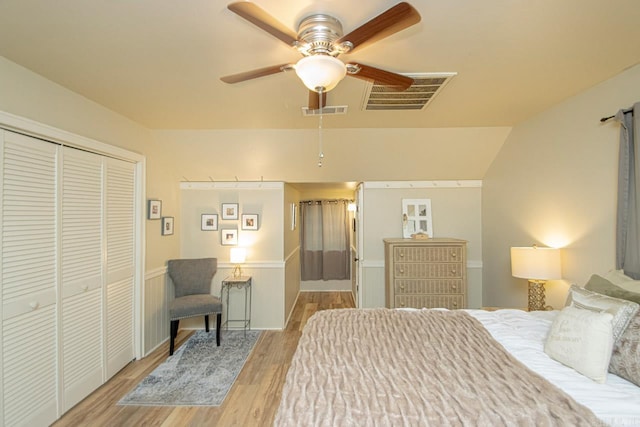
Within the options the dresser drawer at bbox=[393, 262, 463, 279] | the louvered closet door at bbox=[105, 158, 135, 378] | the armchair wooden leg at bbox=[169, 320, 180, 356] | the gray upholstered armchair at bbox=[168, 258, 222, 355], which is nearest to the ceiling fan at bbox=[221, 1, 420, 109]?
the louvered closet door at bbox=[105, 158, 135, 378]

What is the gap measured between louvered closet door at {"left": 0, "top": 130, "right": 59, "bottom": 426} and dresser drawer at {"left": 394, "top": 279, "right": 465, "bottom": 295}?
10.5 ft

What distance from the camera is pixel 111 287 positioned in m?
2.74

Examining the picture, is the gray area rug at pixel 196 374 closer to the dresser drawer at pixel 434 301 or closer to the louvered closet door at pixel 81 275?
the louvered closet door at pixel 81 275

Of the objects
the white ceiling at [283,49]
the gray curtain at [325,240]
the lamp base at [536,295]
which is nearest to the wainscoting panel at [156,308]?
the white ceiling at [283,49]

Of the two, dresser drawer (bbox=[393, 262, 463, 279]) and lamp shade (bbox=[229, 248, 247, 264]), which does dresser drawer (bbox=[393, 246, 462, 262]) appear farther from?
lamp shade (bbox=[229, 248, 247, 264])

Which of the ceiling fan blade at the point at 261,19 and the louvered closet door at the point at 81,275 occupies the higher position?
the ceiling fan blade at the point at 261,19

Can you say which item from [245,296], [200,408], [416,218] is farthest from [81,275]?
[416,218]

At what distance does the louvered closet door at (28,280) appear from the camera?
1.85 metres

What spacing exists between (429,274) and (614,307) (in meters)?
2.00

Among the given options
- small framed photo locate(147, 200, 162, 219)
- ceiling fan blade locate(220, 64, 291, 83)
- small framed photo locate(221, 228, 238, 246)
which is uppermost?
ceiling fan blade locate(220, 64, 291, 83)

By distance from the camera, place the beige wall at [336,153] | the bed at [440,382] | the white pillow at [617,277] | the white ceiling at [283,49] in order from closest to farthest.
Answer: the bed at [440,382], the white ceiling at [283,49], the white pillow at [617,277], the beige wall at [336,153]

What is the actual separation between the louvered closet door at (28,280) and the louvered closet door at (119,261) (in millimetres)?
542

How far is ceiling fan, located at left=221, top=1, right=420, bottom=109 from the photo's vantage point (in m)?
1.12

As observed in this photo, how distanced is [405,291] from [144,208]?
310 centimetres
